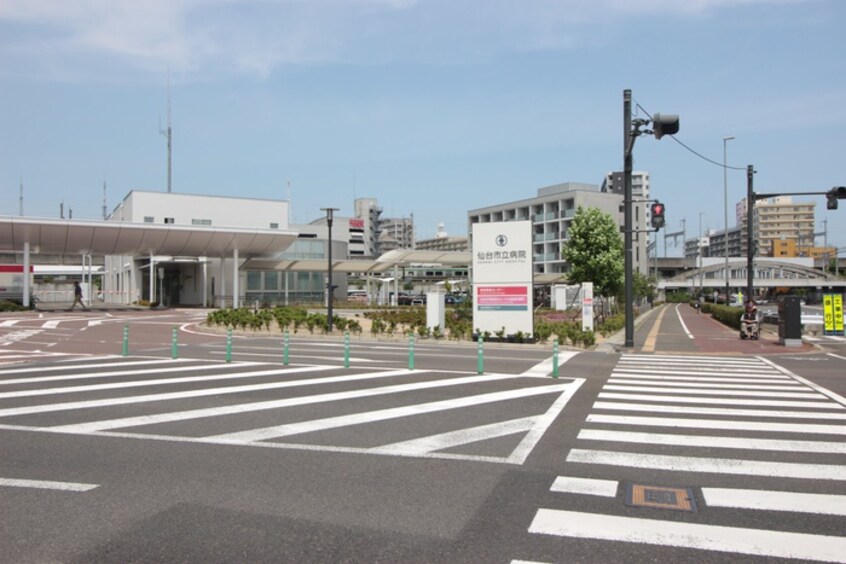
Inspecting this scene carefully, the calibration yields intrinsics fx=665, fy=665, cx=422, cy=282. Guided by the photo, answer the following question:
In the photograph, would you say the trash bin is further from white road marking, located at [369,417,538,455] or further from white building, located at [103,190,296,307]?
white building, located at [103,190,296,307]

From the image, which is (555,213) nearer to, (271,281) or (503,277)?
(271,281)

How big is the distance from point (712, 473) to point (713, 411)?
3888 millimetres

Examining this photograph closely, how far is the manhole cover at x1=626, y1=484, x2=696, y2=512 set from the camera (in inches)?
225

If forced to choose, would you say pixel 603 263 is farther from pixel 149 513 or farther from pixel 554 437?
Result: pixel 149 513

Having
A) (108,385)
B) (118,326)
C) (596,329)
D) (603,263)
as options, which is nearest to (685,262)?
(603,263)

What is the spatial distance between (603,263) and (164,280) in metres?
39.8

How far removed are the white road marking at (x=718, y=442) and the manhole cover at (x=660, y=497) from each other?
1950 millimetres

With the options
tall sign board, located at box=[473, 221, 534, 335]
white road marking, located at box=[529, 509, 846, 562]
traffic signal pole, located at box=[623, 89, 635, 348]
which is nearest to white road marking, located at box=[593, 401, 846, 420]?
white road marking, located at box=[529, 509, 846, 562]

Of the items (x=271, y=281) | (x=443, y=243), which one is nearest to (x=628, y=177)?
(x=271, y=281)

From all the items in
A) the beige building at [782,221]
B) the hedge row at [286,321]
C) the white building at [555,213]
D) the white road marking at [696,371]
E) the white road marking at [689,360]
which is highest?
the beige building at [782,221]

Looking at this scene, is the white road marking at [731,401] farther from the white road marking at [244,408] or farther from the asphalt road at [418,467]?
the white road marking at [244,408]

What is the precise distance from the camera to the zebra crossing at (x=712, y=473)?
5031mm

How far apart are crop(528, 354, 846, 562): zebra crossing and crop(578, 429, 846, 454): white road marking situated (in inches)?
0.5

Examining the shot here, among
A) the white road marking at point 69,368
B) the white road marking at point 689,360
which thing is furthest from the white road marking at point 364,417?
the white road marking at point 689,360
